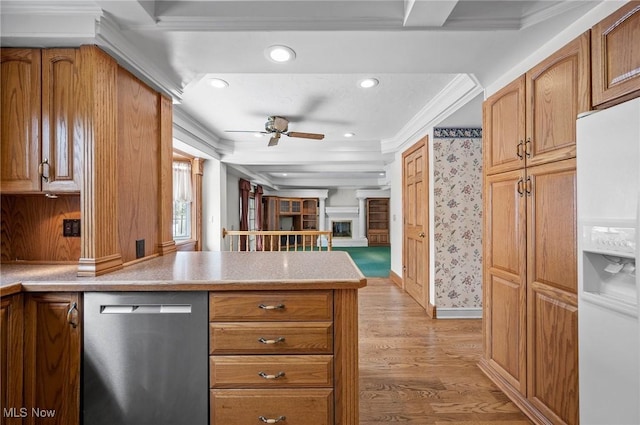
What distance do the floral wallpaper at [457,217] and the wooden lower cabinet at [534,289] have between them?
1136mm

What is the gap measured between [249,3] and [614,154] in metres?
1.70

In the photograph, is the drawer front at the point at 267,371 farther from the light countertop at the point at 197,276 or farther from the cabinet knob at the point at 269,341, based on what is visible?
the light countertop at the point at 197,276

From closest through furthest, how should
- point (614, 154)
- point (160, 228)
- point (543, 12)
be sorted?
point (614, 154) → point (543, 12) → point (160, 228)

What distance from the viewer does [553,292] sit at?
4.89 feet

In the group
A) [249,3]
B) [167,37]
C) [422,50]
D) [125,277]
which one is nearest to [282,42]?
[249,3]

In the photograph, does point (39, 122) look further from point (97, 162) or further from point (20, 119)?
point (97, 162)

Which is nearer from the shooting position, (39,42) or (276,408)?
(276,408)

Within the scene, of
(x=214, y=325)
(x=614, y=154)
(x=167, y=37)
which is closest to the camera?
(x=614, y=154)

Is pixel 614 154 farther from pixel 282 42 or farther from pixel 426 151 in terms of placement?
pixel 426 151

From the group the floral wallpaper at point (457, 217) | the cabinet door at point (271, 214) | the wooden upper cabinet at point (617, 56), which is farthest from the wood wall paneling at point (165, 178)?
the cabinet door at point (271, 214)

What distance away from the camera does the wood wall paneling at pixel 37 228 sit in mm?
1682

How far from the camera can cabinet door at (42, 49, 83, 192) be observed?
1464 mm

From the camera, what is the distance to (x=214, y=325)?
126cm

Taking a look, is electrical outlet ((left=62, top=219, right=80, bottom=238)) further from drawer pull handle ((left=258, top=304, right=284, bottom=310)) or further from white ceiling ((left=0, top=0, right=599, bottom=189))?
drawer pull handle ((left=258, top=304, right=284, bottom=310))
